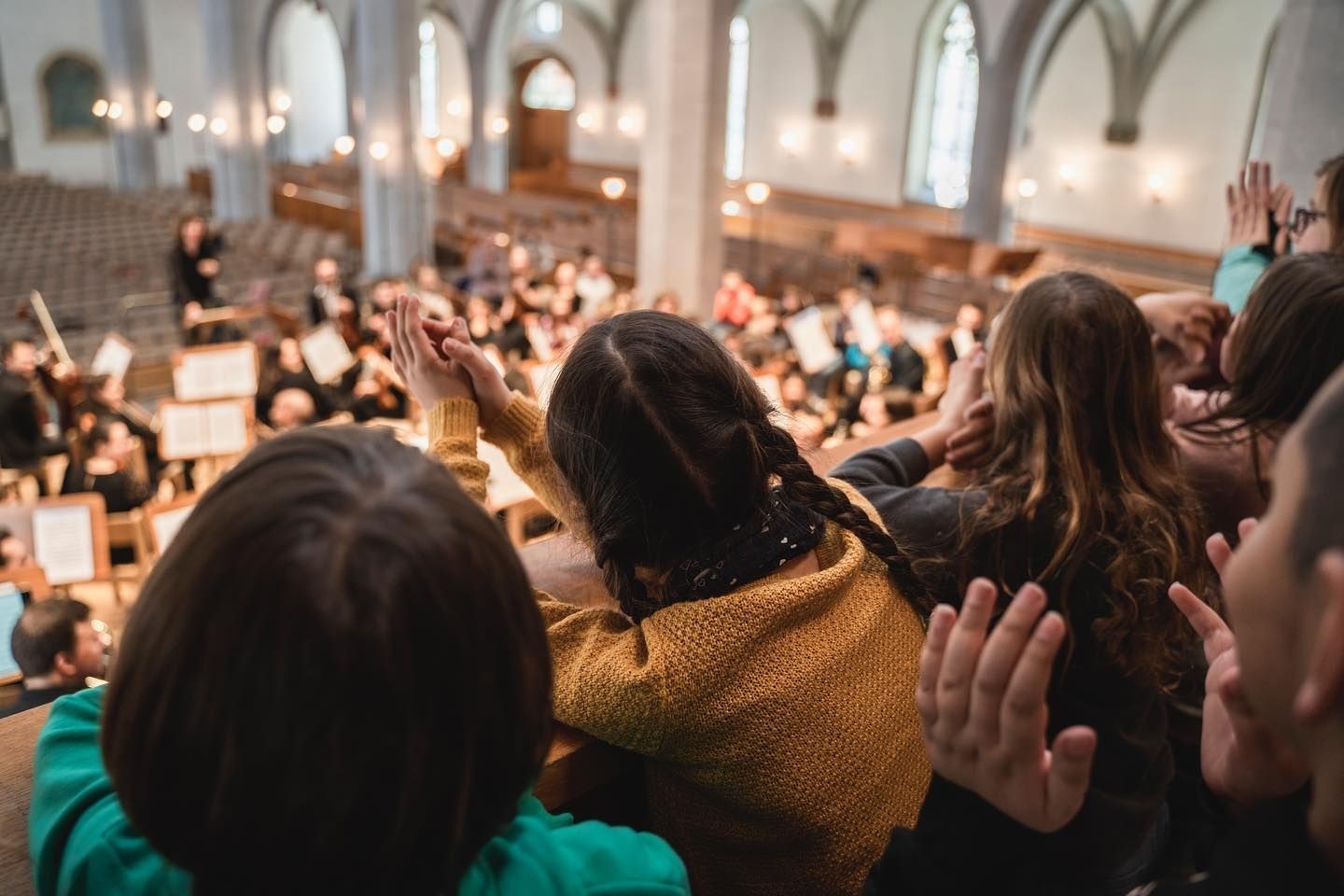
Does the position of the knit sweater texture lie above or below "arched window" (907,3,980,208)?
below

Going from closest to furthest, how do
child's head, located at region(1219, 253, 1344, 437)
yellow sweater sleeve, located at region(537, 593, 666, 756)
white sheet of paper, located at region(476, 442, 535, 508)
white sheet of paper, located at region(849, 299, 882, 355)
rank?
yellow sweater sleeve, located at region(537, 593, 666, 756), child's head, located at region(1219, 253, 1344, 437), white sheet of paper, located at region(476, 442, 535, 508), white sheet of paper, located at region(849, 299, 882, 355)

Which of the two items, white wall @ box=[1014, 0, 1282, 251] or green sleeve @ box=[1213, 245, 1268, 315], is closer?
green sleeve @ box=[1213, 245, 1268, 315]

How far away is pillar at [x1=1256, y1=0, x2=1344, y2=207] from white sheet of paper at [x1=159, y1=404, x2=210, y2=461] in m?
6.33

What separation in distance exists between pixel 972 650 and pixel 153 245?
61.0ft

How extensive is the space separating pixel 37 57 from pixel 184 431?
23.8m

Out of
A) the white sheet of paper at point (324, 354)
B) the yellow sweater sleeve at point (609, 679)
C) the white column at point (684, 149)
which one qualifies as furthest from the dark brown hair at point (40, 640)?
the white column at point (684, 149)

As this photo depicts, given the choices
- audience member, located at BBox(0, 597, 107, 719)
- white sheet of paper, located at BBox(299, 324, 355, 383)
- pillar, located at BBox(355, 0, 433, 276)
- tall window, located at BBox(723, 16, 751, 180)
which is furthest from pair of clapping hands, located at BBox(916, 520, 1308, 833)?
tall window, located at BBox(723, 16, 751, 180)

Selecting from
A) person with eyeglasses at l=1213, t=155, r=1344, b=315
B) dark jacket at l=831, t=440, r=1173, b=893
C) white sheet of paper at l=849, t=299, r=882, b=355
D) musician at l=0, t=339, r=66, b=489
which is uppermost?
person with eyeglasses at l=1213, t=155, r=1344, b=315

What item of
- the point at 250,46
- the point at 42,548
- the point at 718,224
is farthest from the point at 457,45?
the point at 42,548

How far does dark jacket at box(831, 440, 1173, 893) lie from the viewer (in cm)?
102

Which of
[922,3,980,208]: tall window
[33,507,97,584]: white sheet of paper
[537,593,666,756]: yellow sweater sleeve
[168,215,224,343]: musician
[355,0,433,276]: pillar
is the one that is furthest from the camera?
[922,3,980,208]: tall window

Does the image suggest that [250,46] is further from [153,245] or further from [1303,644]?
[1303,644]

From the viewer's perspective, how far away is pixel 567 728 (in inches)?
57.0

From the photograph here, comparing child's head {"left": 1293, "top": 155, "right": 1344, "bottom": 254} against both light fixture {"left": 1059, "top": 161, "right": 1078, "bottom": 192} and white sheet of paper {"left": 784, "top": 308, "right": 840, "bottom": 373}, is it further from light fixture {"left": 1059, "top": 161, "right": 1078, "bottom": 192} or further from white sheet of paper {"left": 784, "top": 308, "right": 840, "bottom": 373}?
light fixture {"left": 1059, "top": 161, "right": 1078, "bottom": 192}
